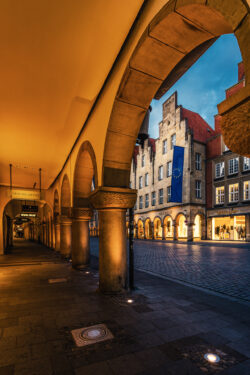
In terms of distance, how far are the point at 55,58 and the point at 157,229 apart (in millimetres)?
27873

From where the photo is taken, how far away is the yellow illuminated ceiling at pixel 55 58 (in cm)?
334

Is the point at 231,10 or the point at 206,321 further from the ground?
the point at 231,10

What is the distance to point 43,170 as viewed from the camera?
475 inches

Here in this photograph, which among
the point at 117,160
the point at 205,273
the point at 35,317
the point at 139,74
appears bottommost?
the point at 205,273

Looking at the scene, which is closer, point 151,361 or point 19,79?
point 151,361

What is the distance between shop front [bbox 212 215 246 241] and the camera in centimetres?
2166

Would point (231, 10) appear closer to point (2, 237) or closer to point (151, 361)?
point (151, 361)

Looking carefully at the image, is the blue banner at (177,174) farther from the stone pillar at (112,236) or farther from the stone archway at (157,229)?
the stone pillar at (112,236)

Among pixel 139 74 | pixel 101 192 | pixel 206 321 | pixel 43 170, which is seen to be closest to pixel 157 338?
pixel 206 321

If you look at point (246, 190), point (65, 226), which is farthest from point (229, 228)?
point (65, 226)

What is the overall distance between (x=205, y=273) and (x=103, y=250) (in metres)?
4.48

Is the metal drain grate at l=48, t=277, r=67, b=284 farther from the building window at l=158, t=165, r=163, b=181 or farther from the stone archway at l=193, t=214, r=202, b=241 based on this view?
the building window at l=158, t=165, r=163, b=181

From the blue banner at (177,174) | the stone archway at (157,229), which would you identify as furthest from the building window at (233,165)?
the stone archway at (157,229)

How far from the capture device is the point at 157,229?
98.9ft
